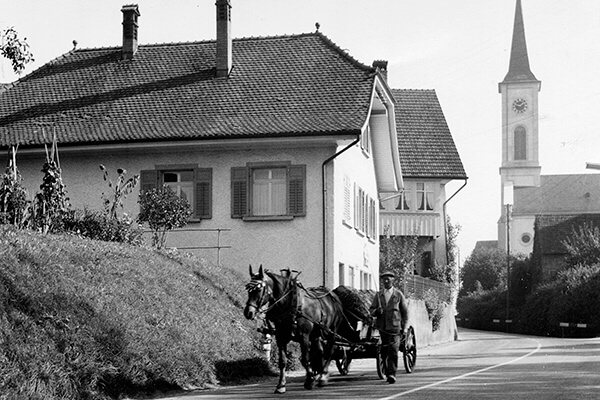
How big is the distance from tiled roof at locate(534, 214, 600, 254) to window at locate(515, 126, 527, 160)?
62422 millimetres

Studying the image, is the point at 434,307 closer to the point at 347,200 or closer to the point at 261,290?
the point at 347,200

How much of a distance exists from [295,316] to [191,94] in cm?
1816

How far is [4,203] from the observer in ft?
76.3

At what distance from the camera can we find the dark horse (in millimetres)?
15531

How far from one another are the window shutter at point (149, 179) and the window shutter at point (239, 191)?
2.32 metres

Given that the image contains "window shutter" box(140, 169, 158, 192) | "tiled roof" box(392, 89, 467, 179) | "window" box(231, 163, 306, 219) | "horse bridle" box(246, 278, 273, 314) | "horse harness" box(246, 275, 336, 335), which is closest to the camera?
"horse bridle" box(246, 278, 273, 314)

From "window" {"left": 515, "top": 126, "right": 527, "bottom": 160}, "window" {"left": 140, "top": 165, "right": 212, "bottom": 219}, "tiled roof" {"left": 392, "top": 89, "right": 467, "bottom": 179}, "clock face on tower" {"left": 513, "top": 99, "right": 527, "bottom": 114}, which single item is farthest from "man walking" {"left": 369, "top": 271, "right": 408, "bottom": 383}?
"clock face on tower" {"left": 513, "top": 99, "right": 527, "bottom": 114}

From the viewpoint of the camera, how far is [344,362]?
19.2 metres

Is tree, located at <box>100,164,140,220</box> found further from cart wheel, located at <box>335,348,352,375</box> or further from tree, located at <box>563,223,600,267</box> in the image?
tree, located at <box>563,223,600,267</box>

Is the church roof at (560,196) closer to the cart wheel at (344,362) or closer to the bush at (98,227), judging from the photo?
the bush at (98,227)

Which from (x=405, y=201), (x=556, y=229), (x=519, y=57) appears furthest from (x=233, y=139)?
(x=519, y=57)

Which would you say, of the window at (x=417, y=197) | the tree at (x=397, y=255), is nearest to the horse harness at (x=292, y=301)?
the tree at (x=397, y=255)

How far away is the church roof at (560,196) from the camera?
5399 inches

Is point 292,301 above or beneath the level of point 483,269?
beneath
